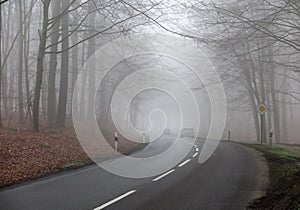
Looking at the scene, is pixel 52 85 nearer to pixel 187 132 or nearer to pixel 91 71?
pixel 91 71

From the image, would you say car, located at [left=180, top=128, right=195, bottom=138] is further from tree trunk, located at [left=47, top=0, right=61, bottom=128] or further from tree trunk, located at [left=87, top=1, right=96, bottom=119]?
tree trunk, located at [left=47, top=0, right=61, bottom=128]

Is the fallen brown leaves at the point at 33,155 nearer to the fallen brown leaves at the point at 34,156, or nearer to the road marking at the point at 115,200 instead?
the fallen brown leaves at the point at 34,156

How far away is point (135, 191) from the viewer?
916 cm

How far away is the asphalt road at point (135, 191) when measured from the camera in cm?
764

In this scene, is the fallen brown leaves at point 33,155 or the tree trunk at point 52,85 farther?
the tree trunk at point 52,85

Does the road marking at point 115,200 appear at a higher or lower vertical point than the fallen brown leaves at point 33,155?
lower

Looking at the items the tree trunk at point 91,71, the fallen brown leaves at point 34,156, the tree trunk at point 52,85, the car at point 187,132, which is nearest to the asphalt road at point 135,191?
the fallen brown leaves at point 34,156

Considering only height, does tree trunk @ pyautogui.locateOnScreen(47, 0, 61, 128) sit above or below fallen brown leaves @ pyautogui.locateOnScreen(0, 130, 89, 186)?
above

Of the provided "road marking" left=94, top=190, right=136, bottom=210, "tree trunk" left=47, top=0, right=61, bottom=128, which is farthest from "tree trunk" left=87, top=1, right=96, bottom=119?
"road marking" left=94, top=190, right=136, bottom=210

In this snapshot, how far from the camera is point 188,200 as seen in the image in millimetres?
8156

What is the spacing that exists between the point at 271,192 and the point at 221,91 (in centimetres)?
3268

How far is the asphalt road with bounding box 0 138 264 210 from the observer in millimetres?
7637

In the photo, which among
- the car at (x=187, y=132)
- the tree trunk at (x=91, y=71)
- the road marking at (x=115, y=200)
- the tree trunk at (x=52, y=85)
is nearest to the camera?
the road marking at (x=115, y=200)

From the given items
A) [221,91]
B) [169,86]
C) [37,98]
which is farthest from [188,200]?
[221,91]
